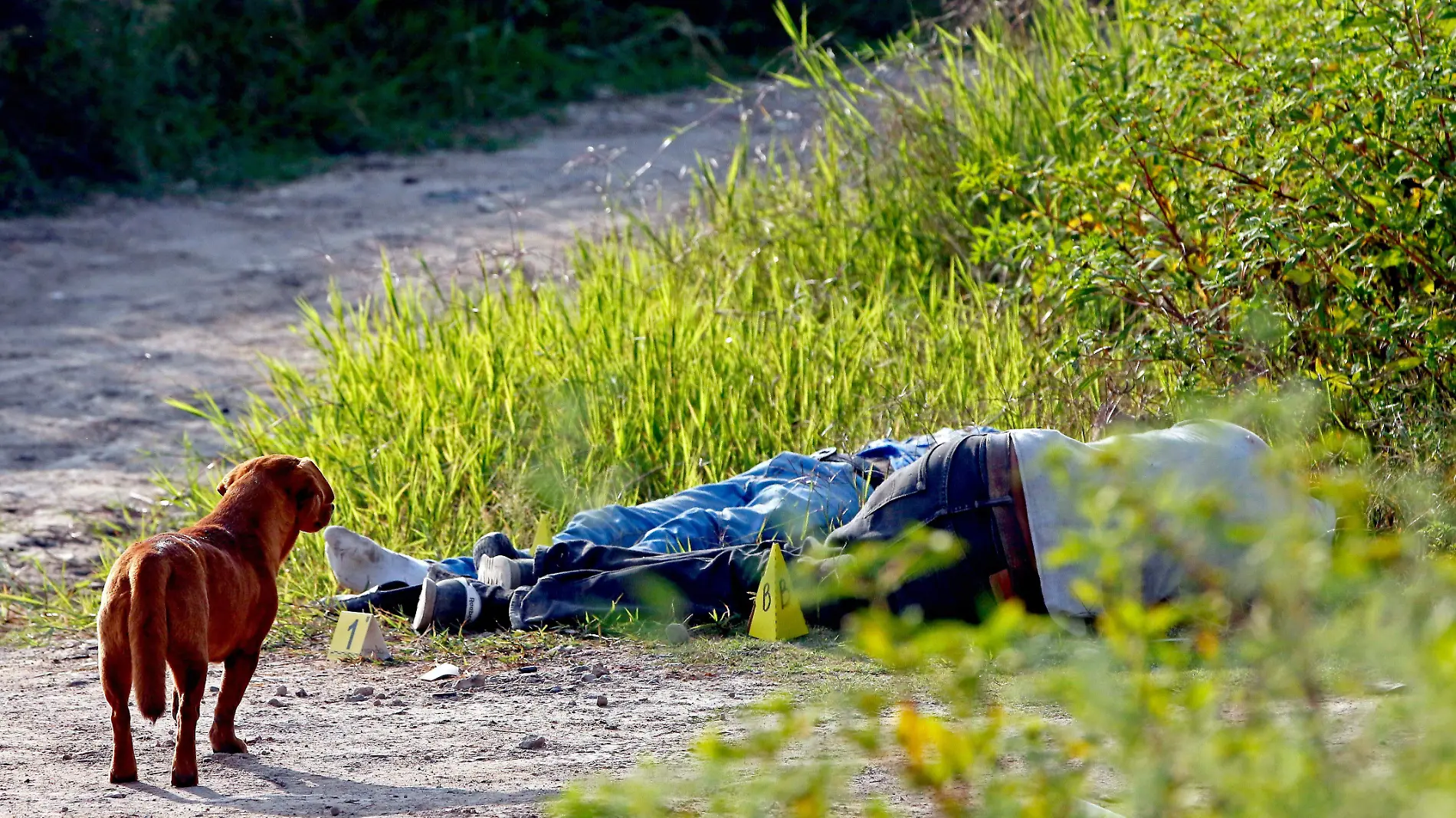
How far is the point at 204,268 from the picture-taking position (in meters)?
7.89

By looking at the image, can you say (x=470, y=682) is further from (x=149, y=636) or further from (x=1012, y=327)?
(x=1012, y=327)

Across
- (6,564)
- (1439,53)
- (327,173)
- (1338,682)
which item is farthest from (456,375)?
(327,173)

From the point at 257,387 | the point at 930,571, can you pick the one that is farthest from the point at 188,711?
the point at 257,387

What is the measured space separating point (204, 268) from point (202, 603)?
5582 millimetres

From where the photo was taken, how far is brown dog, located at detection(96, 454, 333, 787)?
2588 millimetres

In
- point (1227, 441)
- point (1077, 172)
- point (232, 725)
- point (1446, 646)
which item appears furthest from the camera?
point (1077, 172)

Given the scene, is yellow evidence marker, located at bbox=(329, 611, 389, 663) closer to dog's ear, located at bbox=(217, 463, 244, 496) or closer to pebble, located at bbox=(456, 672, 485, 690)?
pebble, located at bbox=(456, 672, 485, 690)

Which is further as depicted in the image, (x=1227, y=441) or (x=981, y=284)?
(x=981, y=284)

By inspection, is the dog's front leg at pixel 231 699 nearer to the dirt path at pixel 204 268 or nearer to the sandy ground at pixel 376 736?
the sandy ground at pixel 376 736

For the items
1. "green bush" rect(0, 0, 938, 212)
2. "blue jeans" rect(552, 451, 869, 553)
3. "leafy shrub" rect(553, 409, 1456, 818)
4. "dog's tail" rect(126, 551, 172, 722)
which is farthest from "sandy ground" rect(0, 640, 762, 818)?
"green bush" rect(0, 0, 938, 212)

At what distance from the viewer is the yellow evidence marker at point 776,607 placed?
11.6 feet

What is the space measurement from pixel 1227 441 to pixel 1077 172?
1.25m

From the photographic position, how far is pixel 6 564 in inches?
179

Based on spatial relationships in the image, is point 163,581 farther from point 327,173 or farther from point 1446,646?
point 327,173
